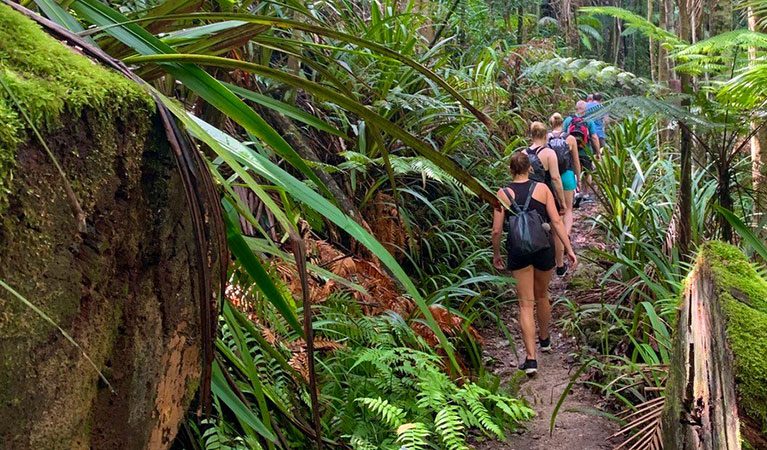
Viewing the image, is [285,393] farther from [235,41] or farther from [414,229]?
[414,229]

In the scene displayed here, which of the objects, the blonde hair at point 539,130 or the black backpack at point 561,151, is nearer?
the blonde hair at point 539,130

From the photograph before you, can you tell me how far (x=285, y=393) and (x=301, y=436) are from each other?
0.20 m

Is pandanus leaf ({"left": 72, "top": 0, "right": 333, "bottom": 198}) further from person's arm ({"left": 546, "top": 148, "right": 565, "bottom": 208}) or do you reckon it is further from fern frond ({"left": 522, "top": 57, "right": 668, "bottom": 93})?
person's arm ({"left": 546, "top": 148, "right": 565, "bottom": 208})

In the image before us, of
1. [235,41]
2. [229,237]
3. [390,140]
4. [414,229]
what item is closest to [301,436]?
[229,237]

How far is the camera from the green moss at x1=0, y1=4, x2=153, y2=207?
3.09 ft

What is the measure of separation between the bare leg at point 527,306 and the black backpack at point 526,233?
201 millimetres

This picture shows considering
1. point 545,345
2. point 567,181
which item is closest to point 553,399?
point 545,345

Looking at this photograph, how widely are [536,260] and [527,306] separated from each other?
0.35m

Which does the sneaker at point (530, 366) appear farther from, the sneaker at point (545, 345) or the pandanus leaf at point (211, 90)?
the pandanus leaf at point (211, 90)

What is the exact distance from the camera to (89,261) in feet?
3.72

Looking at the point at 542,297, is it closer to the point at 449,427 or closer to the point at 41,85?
the point at 449,427

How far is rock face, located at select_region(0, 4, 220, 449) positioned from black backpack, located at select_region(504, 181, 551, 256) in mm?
3344

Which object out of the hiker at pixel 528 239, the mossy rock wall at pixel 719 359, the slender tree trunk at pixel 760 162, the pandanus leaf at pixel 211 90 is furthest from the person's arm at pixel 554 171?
the pandanus leaf at pixel 211 90

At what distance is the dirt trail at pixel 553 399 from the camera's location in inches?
141
